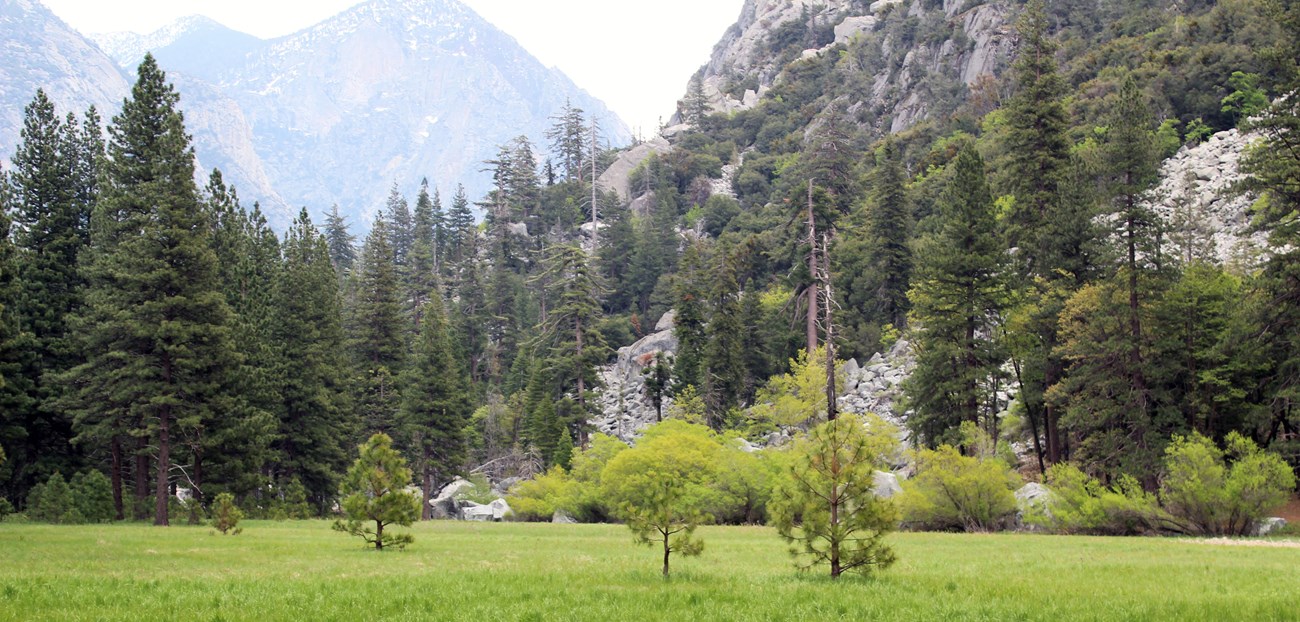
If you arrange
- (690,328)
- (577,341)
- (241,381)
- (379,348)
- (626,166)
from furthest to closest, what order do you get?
(626,166) < (690,328) < (379,348) < (577,341) < (241,381)

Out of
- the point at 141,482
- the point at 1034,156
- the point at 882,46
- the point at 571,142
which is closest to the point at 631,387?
the point at 1034,156

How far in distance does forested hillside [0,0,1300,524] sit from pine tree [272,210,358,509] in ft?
0.62

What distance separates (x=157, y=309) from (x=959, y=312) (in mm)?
33681

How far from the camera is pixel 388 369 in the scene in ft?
208

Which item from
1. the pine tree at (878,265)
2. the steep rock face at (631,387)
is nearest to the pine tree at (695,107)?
the steep rock face at (631,387)

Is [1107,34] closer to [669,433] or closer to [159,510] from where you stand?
[669,433]

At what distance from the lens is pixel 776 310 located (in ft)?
236

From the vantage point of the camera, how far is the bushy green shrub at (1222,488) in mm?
28375

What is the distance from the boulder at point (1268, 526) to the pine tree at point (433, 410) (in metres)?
43.0

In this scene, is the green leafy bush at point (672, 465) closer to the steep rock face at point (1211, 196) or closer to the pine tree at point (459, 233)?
the steep rock face at point (1211, 196)

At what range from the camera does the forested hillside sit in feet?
116

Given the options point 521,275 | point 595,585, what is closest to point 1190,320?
point 595,585

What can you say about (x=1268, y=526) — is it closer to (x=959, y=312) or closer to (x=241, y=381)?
(x=959, y=312)

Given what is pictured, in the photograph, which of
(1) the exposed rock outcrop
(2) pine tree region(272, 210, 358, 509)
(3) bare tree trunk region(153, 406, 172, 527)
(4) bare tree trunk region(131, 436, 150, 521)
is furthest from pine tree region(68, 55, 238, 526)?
(1) the exposed rock outcrop
